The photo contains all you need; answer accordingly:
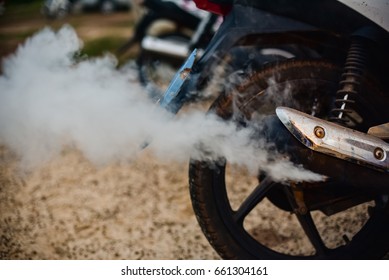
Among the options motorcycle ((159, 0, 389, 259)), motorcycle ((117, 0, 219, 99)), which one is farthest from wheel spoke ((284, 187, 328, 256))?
motorcycle ((117, 0, 219, 99))

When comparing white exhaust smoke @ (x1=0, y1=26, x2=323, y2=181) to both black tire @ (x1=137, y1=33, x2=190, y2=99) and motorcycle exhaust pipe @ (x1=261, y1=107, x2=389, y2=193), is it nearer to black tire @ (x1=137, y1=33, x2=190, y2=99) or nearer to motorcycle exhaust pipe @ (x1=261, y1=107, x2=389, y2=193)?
motorcycle exhaust pipe @ (x1=261, y1=107, x2=389, y2=193)

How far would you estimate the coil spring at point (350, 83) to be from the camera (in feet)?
4.68

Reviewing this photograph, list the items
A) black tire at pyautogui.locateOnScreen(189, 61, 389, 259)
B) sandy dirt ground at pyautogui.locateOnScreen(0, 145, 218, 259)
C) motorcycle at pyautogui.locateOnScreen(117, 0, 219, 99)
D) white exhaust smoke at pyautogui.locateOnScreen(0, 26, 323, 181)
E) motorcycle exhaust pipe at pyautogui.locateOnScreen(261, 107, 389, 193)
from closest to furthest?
motorcycle exhaust pipe at pyautogui.locateOnScreen(261, 107, 389, 193) < black tire at pyautogui.locateOnScreen(189, 61, 389, 259) < white exhaust smoke at pyautogui.locateOnScreen(0, 26, 323, 181) < sandy dirt ground at pyautogui.locateOnScreen(0, 145, 218, 259) < motorcycle at pyautogui.locateOnScreen(117, 0, 219, 99)

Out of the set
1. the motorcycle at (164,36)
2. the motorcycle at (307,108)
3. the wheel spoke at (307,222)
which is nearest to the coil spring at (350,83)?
the motorcycle at (307,108)

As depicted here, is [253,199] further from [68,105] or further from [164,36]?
[164,36]

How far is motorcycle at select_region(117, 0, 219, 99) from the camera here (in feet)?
13.7

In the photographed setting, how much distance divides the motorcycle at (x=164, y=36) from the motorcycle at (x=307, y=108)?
2589mm

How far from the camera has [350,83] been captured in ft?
4.67

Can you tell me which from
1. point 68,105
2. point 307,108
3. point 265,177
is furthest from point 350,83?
point 68,105

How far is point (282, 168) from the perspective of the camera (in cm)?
148

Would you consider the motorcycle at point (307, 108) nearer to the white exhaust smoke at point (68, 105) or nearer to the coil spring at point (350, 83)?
the coil spring at point (350, 83)

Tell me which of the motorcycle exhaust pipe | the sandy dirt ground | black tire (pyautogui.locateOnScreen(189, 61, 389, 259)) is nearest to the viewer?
the motorcycle exhaust pipe

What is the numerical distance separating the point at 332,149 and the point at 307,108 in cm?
32
